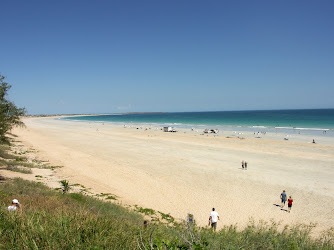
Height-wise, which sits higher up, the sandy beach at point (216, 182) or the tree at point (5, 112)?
the tree at point (5, 112)

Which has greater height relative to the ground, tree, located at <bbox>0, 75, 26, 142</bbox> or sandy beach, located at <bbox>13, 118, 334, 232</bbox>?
tree, located at <bbox>0, 75, 26, 142</bbox>

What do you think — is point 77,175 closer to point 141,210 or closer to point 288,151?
point 141,210

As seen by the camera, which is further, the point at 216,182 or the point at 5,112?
the point at 216,182

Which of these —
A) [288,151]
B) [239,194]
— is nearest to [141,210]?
[239,194]

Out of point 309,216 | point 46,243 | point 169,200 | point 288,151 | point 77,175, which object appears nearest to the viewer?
point 46,243

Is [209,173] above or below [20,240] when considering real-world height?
below

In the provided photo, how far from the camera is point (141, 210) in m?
11.1

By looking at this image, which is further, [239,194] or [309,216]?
[239,194]

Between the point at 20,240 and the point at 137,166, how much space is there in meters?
18.0

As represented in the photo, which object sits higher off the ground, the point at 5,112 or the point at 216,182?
the point at 5,112

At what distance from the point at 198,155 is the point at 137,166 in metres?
9.03

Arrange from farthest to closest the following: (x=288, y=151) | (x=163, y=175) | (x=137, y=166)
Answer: (x=288, y=151)
(x=137, y=166)
(x=163, y=175)

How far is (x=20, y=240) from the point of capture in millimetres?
3354

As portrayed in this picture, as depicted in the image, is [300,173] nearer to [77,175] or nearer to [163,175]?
[163,175]
